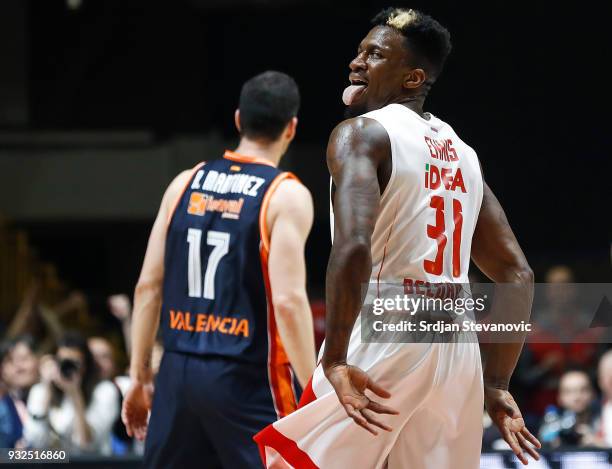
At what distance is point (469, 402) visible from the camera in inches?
127

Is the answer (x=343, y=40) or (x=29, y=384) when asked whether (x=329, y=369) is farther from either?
(x=343, y=40)

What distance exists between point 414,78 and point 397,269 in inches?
22.0

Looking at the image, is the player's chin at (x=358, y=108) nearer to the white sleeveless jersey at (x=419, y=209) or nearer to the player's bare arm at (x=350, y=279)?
the white sleeveless jersey at (x=419, y=209)

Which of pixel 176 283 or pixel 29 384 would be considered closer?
pixel 176 283

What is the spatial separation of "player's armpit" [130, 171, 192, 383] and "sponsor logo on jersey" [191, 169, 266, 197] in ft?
0.24

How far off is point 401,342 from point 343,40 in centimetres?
1019

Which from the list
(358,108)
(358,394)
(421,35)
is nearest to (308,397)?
(358,394)

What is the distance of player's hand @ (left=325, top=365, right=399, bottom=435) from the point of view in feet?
9.46

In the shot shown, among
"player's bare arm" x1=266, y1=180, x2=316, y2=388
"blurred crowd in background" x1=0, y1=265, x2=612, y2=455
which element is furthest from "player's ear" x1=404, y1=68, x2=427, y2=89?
"blurred crowd in background" x1=0, y1=265, x2=612, y2=455

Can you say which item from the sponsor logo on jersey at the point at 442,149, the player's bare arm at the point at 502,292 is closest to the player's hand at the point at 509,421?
the player's bare arm at the point at 502,292

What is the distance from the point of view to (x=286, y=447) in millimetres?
3197

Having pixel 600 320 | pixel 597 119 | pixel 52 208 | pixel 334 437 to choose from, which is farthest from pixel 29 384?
pixel 52 208

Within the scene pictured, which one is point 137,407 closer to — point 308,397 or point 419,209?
point 308,397

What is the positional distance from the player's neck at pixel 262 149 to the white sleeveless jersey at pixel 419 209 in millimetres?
1254
